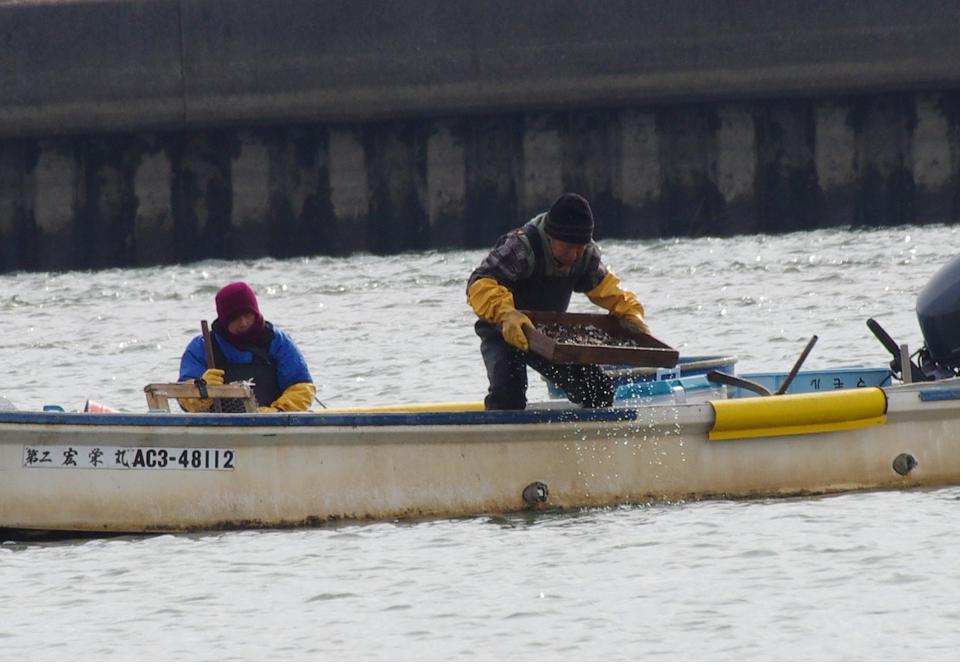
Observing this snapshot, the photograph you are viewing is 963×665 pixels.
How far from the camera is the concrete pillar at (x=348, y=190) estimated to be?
33.4m

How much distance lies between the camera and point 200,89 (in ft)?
106

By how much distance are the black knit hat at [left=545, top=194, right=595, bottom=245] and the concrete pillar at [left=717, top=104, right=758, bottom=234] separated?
22859mm

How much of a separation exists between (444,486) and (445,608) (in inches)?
72.7

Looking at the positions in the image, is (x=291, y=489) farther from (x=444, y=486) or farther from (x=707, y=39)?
(x=707, y=39)

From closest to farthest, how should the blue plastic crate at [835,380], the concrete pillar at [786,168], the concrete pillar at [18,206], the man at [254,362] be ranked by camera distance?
the man at [254,362] < the blue plastic crate at [835,380] < the concrete pillar at [18,206] < the concrete pillar at [786,168]

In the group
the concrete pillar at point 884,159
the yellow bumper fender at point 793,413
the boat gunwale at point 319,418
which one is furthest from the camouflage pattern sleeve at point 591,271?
the concrete pillar at point 884,159

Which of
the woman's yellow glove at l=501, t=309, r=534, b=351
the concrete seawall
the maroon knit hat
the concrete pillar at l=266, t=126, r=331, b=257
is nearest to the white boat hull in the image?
the woman's yellow glove at l=501, t=309, r=534, b=351

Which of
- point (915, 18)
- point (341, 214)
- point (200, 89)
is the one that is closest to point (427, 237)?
point (341, 214)

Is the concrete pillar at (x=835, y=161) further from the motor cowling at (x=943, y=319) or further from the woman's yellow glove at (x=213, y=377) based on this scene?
the woman's yellow glove at (x=213, y=377)

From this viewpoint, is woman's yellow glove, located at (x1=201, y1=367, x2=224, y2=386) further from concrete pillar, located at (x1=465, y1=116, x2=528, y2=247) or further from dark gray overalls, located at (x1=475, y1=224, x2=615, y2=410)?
concrete pillar, located at (x1=465, y1=116, x2=528, y2=247)

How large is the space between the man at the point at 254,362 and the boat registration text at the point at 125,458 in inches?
16.9

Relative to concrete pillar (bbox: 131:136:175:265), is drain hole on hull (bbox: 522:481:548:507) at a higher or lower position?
lower

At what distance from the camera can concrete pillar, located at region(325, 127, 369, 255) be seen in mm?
33375

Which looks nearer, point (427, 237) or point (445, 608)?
point (445, 608)
